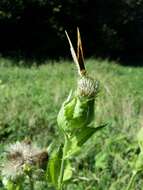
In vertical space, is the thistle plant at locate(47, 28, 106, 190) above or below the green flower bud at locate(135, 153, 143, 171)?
above

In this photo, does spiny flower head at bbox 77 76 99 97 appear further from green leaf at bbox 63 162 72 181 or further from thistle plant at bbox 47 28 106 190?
green leaf at bbox 63 162 72 181

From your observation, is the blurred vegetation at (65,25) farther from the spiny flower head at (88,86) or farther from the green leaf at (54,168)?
the spiny flower head at (88,86)

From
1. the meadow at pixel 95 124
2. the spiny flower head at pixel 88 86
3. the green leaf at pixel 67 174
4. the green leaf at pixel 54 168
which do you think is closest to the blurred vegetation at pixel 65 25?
the meadow at pixel 95 124

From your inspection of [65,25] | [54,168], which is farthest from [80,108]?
[65,25]

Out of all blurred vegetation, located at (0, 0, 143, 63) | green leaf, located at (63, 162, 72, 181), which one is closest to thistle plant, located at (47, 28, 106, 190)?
green leaf, located at (63, 162, 72, 181)

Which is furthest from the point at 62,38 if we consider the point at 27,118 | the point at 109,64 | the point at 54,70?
the point at 27,118

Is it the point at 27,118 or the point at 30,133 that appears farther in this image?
the point at 27,118

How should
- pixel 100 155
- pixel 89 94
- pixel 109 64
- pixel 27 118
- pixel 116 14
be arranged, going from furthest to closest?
pixel 116 14, pixel 109 64, pixel 27 118, pixel 100 155, pixel 89 94

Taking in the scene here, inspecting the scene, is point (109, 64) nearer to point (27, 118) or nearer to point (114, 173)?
point (27, 118)
